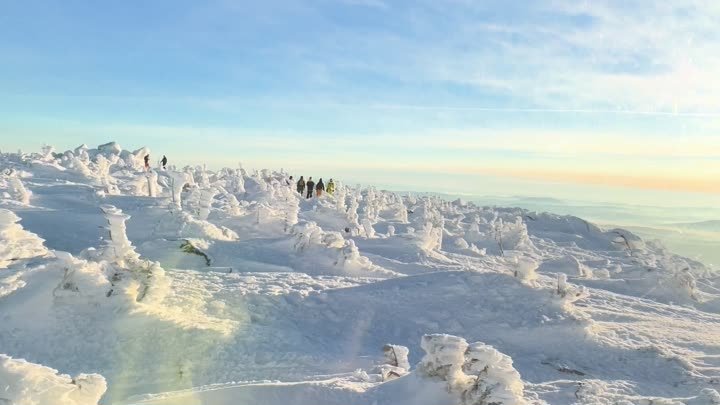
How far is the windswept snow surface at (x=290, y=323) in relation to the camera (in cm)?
797

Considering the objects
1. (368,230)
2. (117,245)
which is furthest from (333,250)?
(368,230)

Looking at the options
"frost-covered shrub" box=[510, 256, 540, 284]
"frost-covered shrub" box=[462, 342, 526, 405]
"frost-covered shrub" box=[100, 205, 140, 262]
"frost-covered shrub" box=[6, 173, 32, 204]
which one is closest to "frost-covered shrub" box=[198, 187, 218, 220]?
"frost-covered shrub" box=[6, 173, 32, 204]

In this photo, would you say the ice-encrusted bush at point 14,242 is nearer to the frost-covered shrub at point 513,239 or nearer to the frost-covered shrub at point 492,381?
the frost-covered shrub at point 492,381

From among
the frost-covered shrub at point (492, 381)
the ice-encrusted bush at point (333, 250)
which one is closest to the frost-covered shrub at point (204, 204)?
the ice-encrusted bush at point (333, 250)

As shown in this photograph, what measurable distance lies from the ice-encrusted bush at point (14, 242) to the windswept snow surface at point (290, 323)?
2.4 inches

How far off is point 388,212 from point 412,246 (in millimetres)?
22151

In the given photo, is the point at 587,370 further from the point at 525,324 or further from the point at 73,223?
the point at 73,223

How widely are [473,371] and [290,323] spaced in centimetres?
701

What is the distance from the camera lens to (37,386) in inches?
227

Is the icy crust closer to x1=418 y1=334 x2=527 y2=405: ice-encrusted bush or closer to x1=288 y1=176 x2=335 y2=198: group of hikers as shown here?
x1=418 y1=334 x2=527 y2=405: ice-encrusted bush

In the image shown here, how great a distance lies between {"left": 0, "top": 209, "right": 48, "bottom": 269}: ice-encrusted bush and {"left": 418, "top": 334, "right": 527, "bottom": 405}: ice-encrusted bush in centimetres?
1210

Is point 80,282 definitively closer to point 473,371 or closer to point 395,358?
point 395,358

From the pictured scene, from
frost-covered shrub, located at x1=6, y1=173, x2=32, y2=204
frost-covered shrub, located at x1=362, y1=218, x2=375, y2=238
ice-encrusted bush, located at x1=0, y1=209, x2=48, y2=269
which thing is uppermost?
frost-covered shrub, located at x1=6, y1=173, x2=32, y2=204

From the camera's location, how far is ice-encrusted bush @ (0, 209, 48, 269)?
14.5 meters
